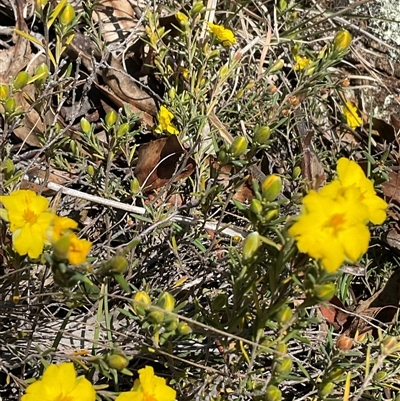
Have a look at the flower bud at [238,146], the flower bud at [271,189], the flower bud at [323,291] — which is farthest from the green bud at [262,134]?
the flower bud at [323,291]

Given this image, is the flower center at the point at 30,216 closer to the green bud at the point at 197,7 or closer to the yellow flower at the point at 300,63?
the green bud at the point at 197,7

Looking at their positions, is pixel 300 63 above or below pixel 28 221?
above

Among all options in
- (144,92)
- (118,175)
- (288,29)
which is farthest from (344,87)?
(118,175)

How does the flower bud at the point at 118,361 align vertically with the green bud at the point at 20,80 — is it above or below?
below

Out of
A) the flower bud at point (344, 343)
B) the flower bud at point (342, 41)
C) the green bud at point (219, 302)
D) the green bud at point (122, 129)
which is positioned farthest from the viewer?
the flower bud at point (342, 41)

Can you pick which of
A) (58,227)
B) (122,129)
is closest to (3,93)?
(122,129)

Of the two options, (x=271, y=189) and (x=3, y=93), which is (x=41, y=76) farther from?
(x=271, y=189)

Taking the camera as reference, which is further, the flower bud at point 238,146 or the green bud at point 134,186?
the green bud at point 134,186
